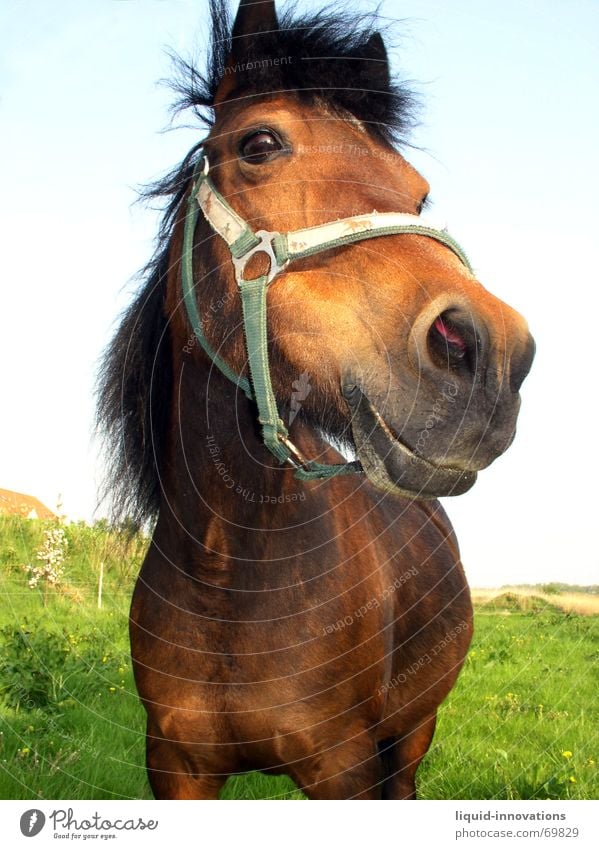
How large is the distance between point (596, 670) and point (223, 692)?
355cm

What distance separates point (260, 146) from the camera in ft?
7.40

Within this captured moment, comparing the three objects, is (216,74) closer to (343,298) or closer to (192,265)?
(192,265)

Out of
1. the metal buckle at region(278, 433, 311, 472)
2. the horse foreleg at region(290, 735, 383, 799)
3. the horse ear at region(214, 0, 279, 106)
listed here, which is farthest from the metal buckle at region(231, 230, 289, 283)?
the horse foreleg at region(290, 735, 383, 799)

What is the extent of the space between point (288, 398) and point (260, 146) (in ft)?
2.51

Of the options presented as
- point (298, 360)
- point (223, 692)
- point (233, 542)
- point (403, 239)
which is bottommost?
point (223, 692)

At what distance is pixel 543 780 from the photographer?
348cm

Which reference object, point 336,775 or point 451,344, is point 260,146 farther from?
point 336,775

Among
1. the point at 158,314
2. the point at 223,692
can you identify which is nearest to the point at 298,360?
the point at 158,314

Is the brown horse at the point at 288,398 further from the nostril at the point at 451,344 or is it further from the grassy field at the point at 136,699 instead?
the grassy field at the point at 136,699

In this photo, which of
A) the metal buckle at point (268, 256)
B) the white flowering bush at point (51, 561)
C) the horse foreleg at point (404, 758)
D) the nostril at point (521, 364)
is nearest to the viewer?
the nostril at point (521, 364)

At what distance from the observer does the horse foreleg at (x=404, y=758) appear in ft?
12.6

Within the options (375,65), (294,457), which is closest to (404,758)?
(294,457)

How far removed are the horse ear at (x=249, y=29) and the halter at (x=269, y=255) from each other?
0.41 m

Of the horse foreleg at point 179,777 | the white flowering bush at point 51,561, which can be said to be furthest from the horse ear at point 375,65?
the white flowering bush at point 51,561
